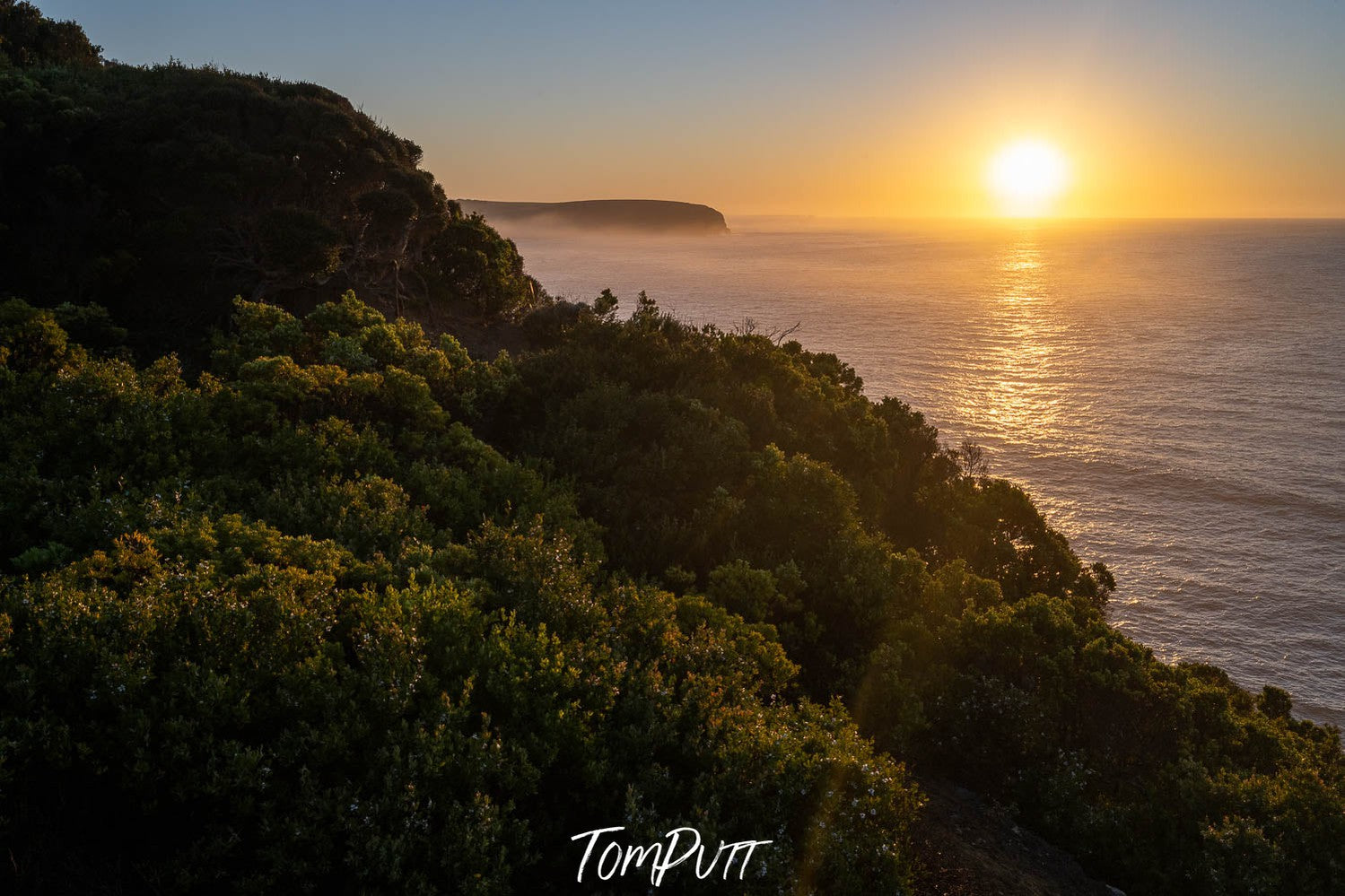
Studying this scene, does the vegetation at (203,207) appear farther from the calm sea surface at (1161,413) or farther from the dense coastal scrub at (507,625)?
the calm sea surface at (1161,413)

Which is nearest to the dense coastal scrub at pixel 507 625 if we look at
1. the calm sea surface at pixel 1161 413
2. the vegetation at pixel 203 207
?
the vegetation at pixel 203 207

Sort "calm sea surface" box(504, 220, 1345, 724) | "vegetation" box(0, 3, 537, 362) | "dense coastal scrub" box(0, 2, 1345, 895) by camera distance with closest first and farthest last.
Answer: "dense coastal scrub" box(0, 2, 1345, 895) < "vegetation" box(0, 3, 537, 362) < "calm sea surface" box(504, 220, 1345, 724)

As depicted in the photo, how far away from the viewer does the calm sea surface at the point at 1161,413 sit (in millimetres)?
25109

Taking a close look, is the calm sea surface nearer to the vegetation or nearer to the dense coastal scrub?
the dense coastal scrub

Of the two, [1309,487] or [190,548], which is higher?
[190,548]

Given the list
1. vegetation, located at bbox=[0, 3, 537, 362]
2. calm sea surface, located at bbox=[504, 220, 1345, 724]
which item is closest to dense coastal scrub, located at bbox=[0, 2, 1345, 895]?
vegetation, located at bbox=[0, 3, 537, 362]

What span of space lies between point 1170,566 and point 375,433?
96.4ft

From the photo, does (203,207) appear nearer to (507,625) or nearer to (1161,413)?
(507,625)

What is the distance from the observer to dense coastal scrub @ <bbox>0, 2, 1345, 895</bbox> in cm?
571

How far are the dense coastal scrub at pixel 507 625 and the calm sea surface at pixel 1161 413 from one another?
11.9 m

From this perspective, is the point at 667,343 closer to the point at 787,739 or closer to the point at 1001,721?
the point at 1001,721

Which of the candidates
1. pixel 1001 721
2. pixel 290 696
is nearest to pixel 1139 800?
pixel 1001 721

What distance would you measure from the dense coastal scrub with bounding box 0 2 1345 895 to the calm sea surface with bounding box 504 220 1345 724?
11.9 metres

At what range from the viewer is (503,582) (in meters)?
9.14
